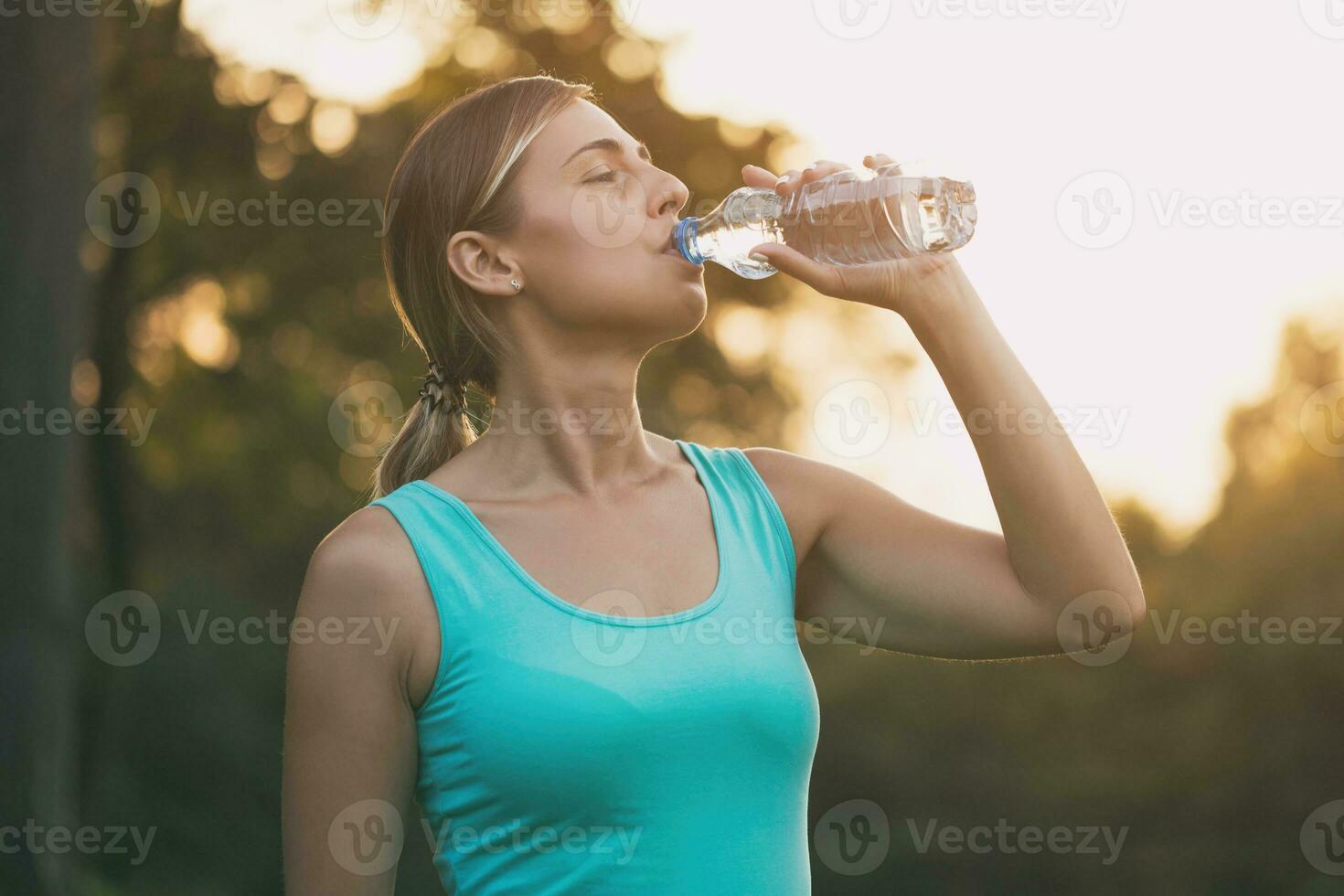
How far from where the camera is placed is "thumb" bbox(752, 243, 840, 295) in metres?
2.12

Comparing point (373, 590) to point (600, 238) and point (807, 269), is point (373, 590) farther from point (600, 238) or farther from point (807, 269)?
point (807, 269)

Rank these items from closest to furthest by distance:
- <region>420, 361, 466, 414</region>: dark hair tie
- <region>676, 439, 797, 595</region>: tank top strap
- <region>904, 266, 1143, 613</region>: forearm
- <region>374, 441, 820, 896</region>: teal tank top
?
<region>374, 441, 820, 896</region>: teal tank top → <region>904, 266, 1143, 613</region>: forearm → <region>676, 439, 797, 595</region>: tank top strap → <region>420, 361, 466, 414</region>: dark hair tie

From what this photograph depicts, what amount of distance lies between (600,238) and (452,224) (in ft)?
1.05

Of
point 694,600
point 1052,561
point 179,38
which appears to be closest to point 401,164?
point 694,600

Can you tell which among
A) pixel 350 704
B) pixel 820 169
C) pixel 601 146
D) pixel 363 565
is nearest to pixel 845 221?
pixel 820 169

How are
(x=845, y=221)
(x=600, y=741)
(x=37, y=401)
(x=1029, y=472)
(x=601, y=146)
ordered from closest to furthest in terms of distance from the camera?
Answer: (x=600, y=741)
(x=1029, y=472)
(x=601, y=146)
(x=845, y=221)
(x=37, y=401)

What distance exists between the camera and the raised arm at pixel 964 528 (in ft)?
6.77

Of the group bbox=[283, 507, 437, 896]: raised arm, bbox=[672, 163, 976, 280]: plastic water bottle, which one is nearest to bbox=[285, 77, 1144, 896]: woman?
bbox=[283, 507, 437, 896]: raised arm

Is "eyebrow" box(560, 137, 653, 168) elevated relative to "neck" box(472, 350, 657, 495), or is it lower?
elevated

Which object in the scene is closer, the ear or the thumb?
the thumb

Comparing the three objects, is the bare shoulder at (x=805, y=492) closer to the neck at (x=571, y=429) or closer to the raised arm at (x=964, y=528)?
the raised arm at (x=964, y=528)

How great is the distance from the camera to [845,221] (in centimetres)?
252

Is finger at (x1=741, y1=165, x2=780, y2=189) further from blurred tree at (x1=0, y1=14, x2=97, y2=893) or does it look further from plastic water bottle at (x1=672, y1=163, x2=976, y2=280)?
blurred tree at (x1=0, y1=14, x2=97, y2=893)

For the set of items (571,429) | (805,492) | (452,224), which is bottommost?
(805,492)
